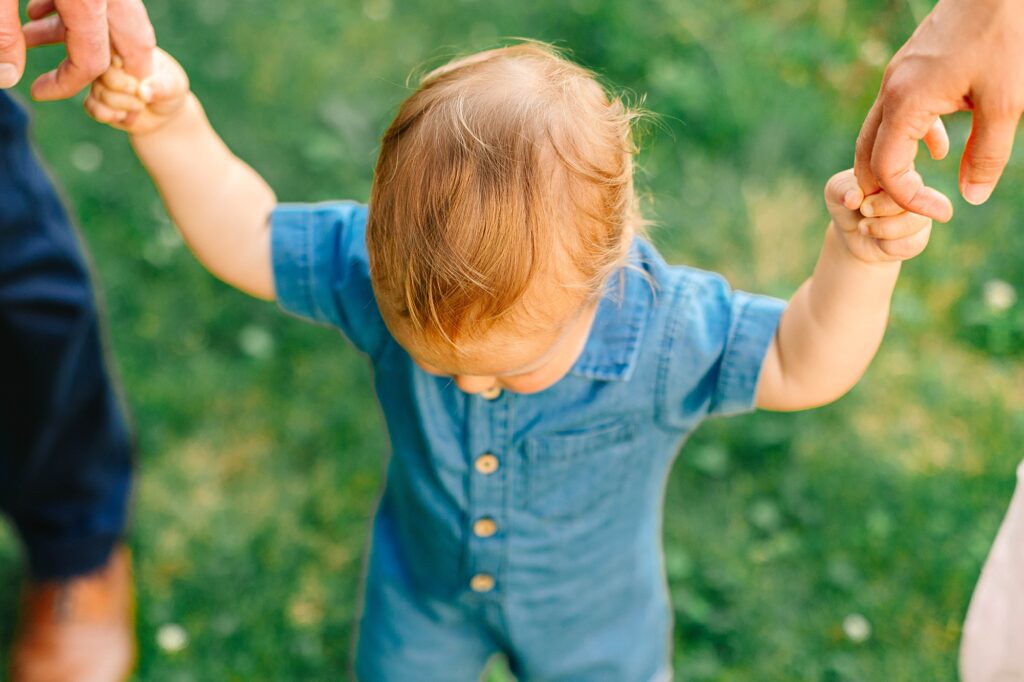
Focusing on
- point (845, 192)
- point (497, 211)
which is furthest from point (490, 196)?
point (845, 192)

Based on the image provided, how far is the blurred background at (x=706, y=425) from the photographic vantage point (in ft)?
7.54

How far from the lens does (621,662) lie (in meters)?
1.78

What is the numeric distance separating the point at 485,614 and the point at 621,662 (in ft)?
0.84

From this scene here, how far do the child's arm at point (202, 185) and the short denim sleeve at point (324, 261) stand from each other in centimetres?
3

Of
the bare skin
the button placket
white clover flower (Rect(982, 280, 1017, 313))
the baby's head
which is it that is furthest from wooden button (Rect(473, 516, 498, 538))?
white clover flower (Rect(982, 280, 1017, 313))

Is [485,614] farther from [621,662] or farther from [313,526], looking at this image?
[313,526]

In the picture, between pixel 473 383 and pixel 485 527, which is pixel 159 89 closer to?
pixel 473 383

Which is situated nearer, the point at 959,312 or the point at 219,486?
the point at 219,486

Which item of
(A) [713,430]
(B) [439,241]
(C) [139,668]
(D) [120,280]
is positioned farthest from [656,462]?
(D) [120,280]

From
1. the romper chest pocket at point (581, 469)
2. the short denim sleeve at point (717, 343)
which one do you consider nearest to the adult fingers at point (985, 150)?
the short denim sleeve at point (717, 343)

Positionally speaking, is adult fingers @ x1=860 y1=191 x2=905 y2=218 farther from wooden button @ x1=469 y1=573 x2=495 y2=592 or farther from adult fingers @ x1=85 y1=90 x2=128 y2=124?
adult fingers @ x1=85 y1=90 x2=128 y2=124

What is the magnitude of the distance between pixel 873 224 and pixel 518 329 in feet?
1.32

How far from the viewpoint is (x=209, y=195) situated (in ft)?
5.03

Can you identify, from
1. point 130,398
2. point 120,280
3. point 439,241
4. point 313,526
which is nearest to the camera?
point 439,241
